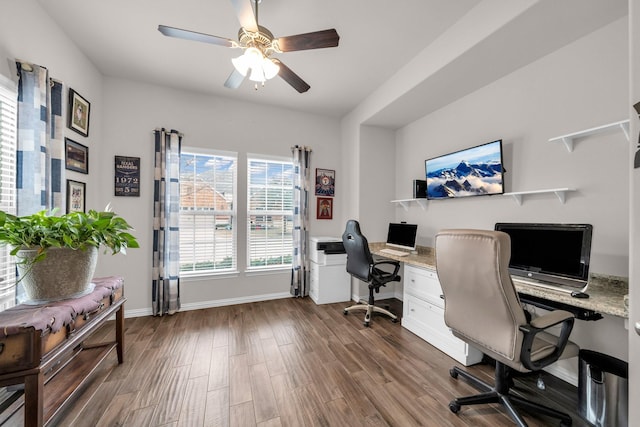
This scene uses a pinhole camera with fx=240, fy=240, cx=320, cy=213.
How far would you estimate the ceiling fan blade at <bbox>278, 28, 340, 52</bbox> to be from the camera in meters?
1.60

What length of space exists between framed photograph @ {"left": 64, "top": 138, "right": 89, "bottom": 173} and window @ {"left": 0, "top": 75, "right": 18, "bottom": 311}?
555 millimetres

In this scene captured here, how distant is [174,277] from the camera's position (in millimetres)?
3006

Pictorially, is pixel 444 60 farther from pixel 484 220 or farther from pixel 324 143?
pixel 324 143

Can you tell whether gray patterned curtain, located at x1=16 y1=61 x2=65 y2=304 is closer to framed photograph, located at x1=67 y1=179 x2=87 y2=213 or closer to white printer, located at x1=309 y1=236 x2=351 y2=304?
framed photograph, located at x1=67 y1=179 x2=87 y2=213

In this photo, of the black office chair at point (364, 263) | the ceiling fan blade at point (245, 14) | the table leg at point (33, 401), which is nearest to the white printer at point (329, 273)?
the black office chair at point (364, 263)

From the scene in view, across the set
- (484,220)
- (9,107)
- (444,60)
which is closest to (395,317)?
(484,220)

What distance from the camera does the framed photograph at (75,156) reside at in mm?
2266

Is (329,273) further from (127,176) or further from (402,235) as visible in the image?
(127,176)

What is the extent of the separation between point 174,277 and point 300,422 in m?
2.35

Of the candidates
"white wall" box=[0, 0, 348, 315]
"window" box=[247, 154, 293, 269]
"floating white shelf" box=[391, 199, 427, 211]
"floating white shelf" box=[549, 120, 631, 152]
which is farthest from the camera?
"window" box=[247, 154, 293, 269]

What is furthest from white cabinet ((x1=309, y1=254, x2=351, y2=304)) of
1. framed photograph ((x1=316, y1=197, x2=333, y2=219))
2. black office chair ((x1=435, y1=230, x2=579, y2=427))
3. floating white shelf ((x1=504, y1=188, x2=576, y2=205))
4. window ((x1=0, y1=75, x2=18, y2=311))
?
window ((x1=0, y1=75, x2=18, y2=311))

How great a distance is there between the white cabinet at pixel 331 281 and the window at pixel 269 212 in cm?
57

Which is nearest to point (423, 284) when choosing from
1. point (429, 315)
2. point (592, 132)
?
point (429, 315)

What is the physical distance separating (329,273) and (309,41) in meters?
2.73
